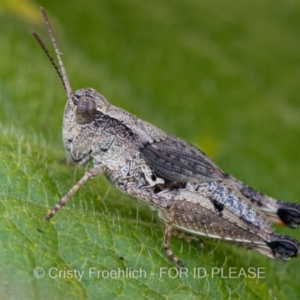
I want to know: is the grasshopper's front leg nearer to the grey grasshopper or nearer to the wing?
the grey grasshopper

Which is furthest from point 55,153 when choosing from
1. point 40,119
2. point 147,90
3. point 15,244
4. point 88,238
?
point 147,90

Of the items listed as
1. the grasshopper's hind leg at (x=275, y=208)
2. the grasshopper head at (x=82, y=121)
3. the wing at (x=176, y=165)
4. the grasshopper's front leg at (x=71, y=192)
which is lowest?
the grasshopper's front leg at (x=71, y=192)

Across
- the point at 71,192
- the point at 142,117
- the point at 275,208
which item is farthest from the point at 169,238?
the point at 142,117

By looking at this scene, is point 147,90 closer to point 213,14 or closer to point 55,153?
point 213,14

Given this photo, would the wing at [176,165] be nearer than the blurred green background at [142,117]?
No

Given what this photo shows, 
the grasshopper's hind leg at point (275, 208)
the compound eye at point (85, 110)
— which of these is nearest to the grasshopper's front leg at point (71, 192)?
the compound eye at point (85, 110)

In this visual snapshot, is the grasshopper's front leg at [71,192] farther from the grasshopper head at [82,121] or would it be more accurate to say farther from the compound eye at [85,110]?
the compound eye at [85,110]

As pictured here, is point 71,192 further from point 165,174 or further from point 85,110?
point 165,174

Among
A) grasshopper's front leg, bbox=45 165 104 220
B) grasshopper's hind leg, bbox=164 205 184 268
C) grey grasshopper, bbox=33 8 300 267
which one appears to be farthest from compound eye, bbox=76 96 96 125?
grasshopper's hind leg, bbox=164 205 184 268
